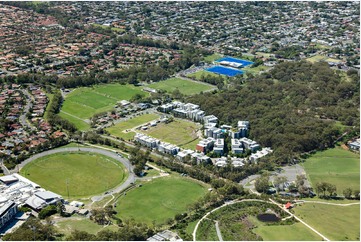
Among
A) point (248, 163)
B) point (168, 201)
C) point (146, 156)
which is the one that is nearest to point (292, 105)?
point (248, 163)

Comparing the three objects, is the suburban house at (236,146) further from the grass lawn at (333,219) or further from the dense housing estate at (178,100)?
the grass lawn at (333,219)

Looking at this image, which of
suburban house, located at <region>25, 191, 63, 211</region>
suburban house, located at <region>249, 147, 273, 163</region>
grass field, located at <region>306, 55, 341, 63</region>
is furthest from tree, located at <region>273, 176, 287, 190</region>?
grass field, located at <region>306, 55, 341, 63</region>

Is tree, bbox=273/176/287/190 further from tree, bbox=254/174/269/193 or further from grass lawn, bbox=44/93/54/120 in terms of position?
grass lawn, bbox=44/93/54/120

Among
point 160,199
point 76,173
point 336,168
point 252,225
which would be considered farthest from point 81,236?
point 336,168

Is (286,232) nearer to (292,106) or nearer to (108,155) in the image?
(108,155)

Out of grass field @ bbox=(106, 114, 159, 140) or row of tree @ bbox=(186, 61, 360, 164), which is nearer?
row of tree @ bbox=(186, 61, 360, 164)

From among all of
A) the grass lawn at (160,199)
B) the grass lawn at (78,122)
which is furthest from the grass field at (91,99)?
the grass lawn at (160,199)
